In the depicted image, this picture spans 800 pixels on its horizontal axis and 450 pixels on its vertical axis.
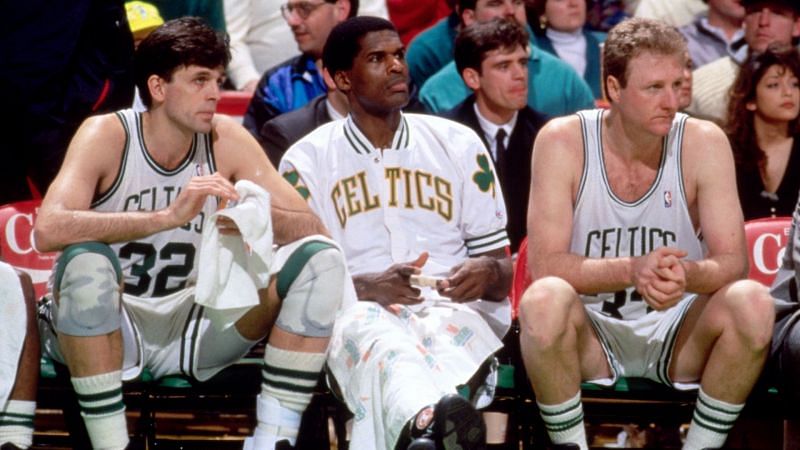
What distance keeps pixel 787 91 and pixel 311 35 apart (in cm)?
197

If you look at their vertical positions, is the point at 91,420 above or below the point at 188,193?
below

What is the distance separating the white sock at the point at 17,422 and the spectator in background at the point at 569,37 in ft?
11.7

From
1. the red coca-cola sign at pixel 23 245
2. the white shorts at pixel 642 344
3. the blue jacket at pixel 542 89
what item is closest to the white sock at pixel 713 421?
the white shorts at pixel 642 344

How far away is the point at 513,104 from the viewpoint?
21.2 feet

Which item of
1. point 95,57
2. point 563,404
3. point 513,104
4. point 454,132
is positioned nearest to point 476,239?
point 454,132

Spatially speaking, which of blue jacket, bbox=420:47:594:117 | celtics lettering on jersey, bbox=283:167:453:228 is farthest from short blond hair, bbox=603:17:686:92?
blue jacket, bbox=420:47:594:117

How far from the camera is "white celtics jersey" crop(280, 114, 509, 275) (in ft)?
17.4

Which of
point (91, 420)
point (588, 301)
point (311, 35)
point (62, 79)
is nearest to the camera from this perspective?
point (91, 420)

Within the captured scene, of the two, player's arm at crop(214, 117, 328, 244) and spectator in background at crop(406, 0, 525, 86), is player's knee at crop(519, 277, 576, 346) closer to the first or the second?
player's arm at crop(214, 117, 328, 244)

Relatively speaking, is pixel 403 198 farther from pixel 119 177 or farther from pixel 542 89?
pixel 542 89

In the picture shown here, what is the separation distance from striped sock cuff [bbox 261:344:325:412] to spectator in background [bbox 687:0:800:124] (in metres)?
2.86

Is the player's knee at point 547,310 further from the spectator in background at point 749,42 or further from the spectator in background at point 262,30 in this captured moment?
the spectator in background at point 262,30

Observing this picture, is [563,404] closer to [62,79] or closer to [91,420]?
[91,420]

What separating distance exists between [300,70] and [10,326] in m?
2.43
